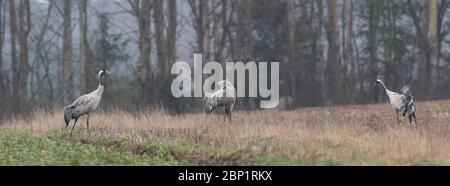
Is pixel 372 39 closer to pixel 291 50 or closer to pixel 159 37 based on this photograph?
pixel 291 50

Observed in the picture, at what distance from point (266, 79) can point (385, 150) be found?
2546cm

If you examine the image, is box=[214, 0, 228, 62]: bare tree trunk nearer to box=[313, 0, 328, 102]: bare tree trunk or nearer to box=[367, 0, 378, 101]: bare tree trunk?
box=[313, 0, 328, 102]: bare tree trunk

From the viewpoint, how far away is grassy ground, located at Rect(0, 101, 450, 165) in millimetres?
12719

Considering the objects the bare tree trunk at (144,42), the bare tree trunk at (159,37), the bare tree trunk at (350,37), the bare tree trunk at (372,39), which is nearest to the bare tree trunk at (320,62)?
the bare tree trunk at (350,37)

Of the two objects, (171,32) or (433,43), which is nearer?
(433,43)

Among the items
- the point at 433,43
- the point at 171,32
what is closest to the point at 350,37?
the point at 433,43

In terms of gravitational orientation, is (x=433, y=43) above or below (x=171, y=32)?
below

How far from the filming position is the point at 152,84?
35.8 m

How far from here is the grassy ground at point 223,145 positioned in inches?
501

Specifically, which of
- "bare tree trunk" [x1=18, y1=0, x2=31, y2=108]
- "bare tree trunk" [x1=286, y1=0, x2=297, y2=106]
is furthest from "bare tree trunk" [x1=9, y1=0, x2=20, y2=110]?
"bare tree trunk" [x1=286, y1=0, x2=297, y2=106]

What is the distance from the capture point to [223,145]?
14.5 m

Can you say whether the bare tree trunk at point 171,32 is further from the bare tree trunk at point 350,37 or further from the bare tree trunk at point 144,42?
the bare tree trunk at point 350,37
